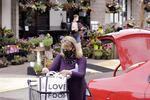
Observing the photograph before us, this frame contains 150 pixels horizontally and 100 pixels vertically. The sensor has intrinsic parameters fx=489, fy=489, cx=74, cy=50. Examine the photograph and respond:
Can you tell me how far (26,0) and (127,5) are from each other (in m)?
11.4

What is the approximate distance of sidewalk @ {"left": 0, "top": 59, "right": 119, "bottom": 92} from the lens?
13447 millimetres

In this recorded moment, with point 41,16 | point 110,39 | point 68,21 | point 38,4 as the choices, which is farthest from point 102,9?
point 110,39

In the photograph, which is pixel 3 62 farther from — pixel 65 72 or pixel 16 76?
pixel 65 72

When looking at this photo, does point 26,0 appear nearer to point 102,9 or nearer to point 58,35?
point 58,35

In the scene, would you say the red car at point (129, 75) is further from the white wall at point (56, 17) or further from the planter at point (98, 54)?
the white wall at point (56, 17)

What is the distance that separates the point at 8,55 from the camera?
18516 millimetres

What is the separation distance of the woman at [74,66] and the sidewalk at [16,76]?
6.53 meters

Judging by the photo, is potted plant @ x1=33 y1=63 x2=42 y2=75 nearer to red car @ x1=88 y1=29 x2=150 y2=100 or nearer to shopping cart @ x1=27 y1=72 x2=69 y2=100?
red car @ x1=88 y1=29 x2=150 y2=100

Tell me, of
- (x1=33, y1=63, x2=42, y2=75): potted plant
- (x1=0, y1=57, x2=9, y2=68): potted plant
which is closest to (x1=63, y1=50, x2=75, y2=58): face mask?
(x1=33, y1=63, x2=42, y2=75): potted plant

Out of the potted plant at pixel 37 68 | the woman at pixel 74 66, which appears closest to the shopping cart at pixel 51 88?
the woman at pixel 74 66

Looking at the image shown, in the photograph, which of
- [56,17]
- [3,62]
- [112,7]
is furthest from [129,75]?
[112,7]

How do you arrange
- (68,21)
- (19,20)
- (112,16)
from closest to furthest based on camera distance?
(19,20) → (68,21) → (112,16)

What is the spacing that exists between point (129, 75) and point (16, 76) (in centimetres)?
981

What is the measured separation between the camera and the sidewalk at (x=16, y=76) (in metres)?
13.4
